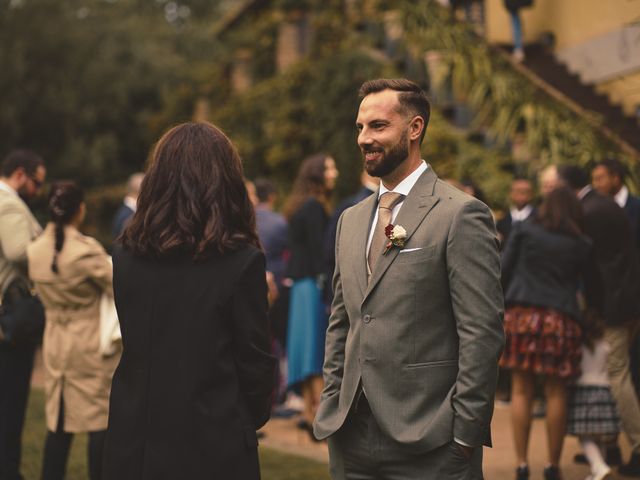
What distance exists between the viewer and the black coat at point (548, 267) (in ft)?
23.2

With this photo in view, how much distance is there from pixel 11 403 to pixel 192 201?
396cm

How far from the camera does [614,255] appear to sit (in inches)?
308

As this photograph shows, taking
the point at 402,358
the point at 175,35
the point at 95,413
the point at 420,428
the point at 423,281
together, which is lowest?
the point at 95,413

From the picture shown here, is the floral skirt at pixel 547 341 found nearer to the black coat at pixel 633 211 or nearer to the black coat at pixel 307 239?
the black coat at pixel 633 211

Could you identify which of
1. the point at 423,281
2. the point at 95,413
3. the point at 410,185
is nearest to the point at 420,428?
the point at 423,281

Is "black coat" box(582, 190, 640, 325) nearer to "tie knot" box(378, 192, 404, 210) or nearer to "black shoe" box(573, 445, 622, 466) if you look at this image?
"black shoe" box(573, 445, 622, 466)

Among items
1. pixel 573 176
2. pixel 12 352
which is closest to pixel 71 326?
pixel 12 352

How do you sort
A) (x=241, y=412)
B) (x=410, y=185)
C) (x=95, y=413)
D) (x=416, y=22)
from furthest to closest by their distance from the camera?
(x=416, y=22) < (x=95, y=413) < (x=410, y=185) < (x=241, y=412)

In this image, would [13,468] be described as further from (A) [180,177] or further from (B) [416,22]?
(B) [416,22]

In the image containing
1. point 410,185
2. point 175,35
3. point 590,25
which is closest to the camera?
point 410,185

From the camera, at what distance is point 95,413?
649 cm

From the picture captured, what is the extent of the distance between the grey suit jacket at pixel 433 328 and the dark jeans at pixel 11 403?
368 cm

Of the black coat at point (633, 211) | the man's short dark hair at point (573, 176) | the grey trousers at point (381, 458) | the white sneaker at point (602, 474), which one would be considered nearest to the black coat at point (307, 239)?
the man's short dark hair at point (573, 176)

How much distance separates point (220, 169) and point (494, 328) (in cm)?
119
